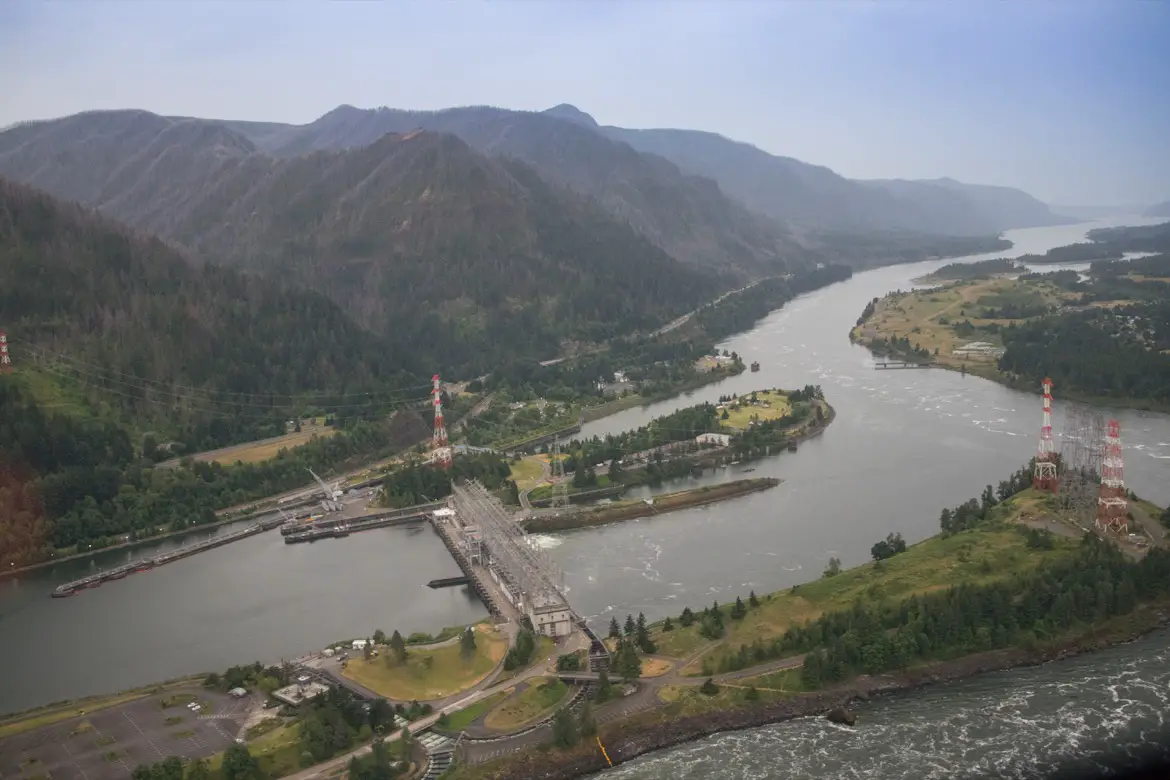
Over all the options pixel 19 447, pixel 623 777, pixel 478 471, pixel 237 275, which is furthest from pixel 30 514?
pixel 237 275

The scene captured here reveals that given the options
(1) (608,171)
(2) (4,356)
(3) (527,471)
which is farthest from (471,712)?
(1) (608,171)

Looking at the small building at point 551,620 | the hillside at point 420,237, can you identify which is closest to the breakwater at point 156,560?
the small building at point 551,620

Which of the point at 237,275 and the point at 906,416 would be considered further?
the point at 237,275

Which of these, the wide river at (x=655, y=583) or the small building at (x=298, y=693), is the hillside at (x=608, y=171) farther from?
the small building at (x=298, y=693)

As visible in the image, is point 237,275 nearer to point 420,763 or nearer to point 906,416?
point 906,416

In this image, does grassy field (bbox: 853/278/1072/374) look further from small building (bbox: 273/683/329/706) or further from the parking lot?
the parking lot

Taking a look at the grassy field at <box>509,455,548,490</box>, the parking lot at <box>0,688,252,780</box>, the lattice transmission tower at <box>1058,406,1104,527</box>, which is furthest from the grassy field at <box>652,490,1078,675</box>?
the grassy field at <box>509,455,548,490</box>

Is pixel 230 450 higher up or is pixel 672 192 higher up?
pixel 672 192
